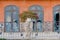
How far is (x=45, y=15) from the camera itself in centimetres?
2209

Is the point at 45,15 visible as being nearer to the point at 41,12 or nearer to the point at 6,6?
the point at 41,12

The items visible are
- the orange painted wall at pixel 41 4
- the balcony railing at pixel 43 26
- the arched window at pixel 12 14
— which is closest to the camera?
the balcony railing at pixel 43 26

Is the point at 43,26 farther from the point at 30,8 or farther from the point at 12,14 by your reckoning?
the point at 12,14

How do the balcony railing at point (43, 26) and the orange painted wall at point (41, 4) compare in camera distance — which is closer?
the balcony railing at point (43, 26)

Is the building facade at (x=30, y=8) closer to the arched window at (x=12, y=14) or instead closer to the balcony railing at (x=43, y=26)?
the arched window at (x=12, y=14)

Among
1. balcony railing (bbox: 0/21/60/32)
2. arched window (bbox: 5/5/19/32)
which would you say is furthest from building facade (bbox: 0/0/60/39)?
balcony railing (bbox: 0/21/60/32)

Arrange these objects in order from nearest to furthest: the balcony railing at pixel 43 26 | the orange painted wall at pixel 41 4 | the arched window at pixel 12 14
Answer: the balcony railing at pixel 43 26 < the arched window at pixel 12 14 < the orange painted wall at pixel 41 4

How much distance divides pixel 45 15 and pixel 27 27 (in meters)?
7.54

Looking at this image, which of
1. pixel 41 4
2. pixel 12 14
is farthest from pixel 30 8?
pixel 12 14

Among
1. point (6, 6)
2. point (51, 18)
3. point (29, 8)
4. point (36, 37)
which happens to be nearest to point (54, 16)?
point (51, 18)

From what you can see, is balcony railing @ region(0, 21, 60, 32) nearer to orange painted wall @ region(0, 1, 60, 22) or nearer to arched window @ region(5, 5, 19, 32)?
orange painted wall @ region(0, 1, 60, 22)

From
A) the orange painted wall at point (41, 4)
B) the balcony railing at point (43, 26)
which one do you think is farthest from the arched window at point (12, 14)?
the balcony railing at point (43, 26)

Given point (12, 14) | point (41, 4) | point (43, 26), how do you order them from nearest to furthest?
1. point (43, 26)
2. point (12, 14)
3. point (41, 4)

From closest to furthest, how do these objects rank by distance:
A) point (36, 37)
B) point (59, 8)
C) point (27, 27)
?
point (27, 27) < point (36, 37) < point (59, 8)
